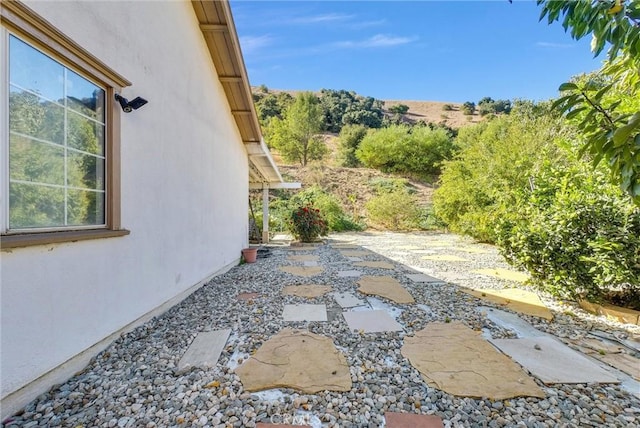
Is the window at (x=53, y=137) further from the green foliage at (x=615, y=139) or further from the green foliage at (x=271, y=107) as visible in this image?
the green foliage at (x=271, y=107)

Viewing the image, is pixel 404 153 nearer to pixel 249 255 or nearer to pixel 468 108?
pixel 249 255

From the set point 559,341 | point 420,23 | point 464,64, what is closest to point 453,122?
point 464,64

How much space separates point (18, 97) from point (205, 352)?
251cm

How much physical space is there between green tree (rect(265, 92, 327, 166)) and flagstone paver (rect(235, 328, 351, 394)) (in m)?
22.6

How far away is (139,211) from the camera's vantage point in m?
3.33

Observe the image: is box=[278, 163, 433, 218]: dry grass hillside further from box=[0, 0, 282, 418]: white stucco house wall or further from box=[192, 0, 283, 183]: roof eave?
box=[0, 0, 282, 418]: white stucco house wall

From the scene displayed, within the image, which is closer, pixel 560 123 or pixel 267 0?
pixel 267 0

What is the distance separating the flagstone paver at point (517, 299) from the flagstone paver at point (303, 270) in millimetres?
2852

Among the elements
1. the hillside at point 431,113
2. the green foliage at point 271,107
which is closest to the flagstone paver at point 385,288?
the green foliage at point 271,107

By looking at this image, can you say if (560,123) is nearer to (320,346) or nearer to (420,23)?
(420,23)

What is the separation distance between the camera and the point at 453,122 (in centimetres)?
4088

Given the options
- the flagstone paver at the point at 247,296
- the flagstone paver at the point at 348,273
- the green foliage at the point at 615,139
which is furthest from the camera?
the flagstone paver at the point at 348,273

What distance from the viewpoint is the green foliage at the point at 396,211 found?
16.4 m

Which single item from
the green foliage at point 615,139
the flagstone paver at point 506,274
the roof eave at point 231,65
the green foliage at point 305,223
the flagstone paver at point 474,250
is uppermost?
the roof eave at point 231,65
